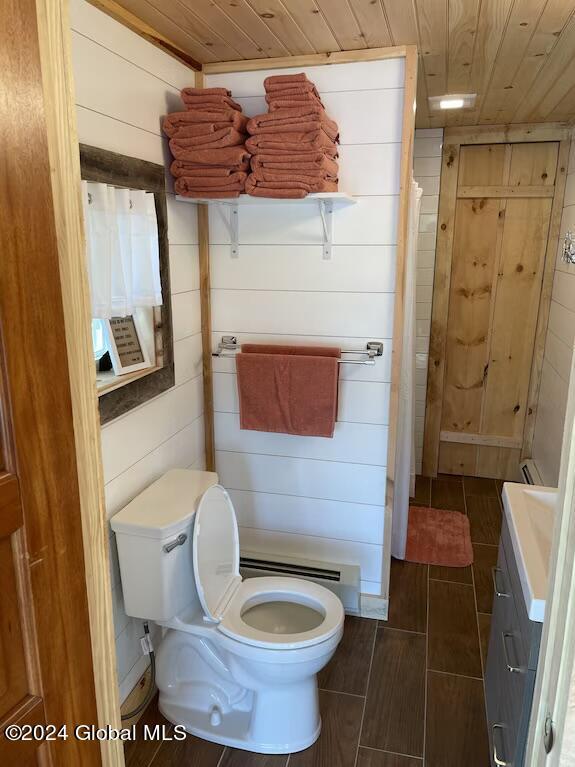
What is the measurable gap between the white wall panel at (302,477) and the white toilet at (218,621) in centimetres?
50

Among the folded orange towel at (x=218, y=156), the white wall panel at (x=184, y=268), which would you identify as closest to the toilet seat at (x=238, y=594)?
the white wall panel at (x=184, y=268)

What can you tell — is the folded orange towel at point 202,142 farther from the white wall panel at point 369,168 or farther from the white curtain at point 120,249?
the white wall panel at point 369,168

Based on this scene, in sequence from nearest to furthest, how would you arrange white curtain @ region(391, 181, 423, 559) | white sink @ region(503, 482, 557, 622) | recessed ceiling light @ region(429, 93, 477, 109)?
white sink @ region(503, 482, 557, 622)
recessed ceiling light @ region(429, 93, 477, 109)
white curtain @ region(391, 181, 423, 559)

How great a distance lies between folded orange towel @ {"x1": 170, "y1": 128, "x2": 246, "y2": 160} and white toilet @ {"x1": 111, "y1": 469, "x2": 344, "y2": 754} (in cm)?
116

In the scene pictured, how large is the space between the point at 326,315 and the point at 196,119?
90cm

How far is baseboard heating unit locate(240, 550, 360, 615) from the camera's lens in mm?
2576

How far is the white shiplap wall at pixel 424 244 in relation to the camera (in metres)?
3.62

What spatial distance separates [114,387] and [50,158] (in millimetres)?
1136

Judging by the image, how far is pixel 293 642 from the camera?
1887 mm

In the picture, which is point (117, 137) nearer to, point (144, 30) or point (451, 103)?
point (144, 30)

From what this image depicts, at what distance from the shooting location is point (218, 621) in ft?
6.54

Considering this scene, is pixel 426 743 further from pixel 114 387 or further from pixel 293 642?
pixel 114 387

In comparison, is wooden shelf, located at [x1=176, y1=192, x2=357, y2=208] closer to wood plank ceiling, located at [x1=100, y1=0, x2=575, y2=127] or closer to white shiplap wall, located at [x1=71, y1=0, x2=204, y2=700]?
white shiplap wall, located at [x1=71, y1=0, x2=204, y2=700]

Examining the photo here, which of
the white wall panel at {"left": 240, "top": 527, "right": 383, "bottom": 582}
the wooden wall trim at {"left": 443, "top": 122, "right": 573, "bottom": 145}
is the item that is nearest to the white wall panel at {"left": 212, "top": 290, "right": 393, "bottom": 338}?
the white wall panel at {"left": 240, "top": 527, "right": 383, "bottom": 582}
